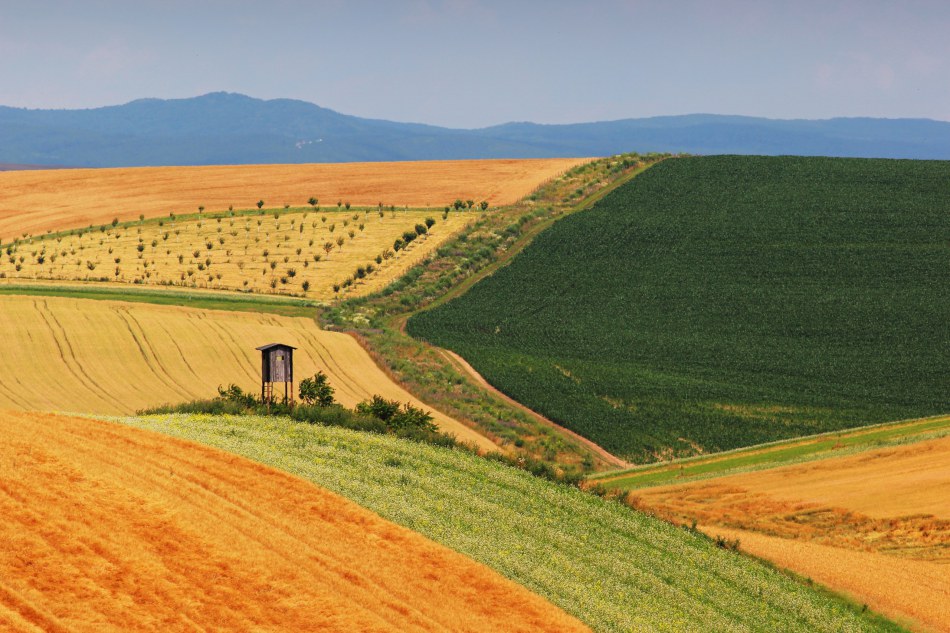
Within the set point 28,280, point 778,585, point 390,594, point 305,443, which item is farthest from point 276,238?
point 390,594

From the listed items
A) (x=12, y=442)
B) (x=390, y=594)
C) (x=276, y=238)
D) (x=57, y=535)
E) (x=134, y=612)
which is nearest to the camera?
(x=134, y=612)

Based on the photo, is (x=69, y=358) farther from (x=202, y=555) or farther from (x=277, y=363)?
(x=202, y=555)

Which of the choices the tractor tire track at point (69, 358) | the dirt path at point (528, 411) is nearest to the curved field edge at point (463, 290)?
the dirt path at point (528, 411)

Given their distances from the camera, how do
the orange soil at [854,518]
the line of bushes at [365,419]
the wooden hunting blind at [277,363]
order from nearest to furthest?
the orange soil at [854,518]
the line of bushes at [365,419]
the wooden hunting blind at [277,363]

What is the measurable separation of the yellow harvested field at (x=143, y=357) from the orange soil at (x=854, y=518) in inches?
518

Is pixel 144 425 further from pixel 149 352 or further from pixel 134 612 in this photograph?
pixel 149 352

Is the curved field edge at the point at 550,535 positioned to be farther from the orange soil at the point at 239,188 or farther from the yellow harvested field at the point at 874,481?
the orange soil at the point at 239,188

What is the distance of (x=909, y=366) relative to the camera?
231 ft

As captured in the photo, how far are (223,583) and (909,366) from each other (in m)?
58.6

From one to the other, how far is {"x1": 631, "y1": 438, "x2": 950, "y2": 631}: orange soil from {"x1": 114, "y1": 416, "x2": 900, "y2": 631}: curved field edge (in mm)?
1858

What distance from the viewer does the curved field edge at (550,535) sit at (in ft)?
88.4

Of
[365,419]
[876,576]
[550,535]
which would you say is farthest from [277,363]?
[876,576]

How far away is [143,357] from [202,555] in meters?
42.9

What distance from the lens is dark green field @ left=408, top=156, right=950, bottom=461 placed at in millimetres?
64250
